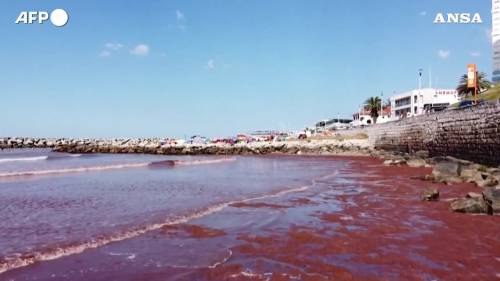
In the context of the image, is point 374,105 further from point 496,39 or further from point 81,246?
point 81,246

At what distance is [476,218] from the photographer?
9.29m

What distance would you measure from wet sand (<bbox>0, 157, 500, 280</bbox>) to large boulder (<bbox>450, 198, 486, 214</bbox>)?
30 centimetres

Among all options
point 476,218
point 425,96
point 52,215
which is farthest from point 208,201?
point 425,96

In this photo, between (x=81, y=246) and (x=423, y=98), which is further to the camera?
(x=423, y=98)

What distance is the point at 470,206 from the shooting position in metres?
9.88

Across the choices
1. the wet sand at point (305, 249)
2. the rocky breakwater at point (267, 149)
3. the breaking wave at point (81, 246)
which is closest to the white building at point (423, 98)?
the rocky breakwater at point (267, 149)

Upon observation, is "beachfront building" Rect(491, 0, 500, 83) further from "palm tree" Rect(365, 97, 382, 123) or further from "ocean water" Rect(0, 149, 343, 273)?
"ocean water" Rect(0, 149, 343, 273)

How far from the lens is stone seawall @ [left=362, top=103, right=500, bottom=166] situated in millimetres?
19219

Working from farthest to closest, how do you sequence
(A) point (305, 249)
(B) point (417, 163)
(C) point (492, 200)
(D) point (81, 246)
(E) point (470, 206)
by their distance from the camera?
(B) point (417, 163), (E) point (470, 206), (C) point (492, 200), (D) point (81, 246), (A) point (305, 249)

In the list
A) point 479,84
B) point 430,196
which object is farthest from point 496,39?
point 430,196

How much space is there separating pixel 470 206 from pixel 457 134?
52.2 feet

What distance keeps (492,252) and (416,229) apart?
1.85 metres

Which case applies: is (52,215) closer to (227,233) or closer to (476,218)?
(227,233)

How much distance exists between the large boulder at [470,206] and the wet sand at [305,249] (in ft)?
1.00
